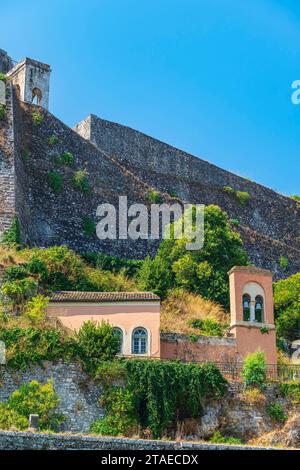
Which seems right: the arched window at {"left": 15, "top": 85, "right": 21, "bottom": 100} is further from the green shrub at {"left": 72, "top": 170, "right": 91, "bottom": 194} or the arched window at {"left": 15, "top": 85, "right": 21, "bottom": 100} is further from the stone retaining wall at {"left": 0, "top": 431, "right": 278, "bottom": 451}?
the stone retaining wall at {"left": 0, "top": 431, "right": 278, "bottom": 451}

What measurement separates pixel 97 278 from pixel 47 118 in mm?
12875

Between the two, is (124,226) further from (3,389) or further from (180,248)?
(3,389)

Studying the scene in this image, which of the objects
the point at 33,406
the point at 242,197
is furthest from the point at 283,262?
the point at 33,406

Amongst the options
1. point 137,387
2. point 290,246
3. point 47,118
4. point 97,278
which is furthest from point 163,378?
point 290,246

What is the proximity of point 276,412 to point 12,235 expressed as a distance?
13408 mm

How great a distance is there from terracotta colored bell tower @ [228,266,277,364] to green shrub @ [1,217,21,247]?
29.7 feet

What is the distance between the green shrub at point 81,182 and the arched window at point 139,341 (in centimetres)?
1514

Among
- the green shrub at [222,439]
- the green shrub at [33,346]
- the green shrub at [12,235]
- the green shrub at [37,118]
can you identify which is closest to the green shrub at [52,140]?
the green shrub at [37,118]

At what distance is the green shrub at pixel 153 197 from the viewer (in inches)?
1997

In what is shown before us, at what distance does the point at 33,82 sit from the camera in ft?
162

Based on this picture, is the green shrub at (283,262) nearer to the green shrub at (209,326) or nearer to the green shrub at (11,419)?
the green shrub at (209,326)

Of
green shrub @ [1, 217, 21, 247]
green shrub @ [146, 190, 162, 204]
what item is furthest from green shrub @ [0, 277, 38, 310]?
green shrub @ [146, 190, 162, 204]

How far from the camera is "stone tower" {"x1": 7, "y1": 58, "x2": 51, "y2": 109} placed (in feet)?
162

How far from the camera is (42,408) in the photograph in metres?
30.1
